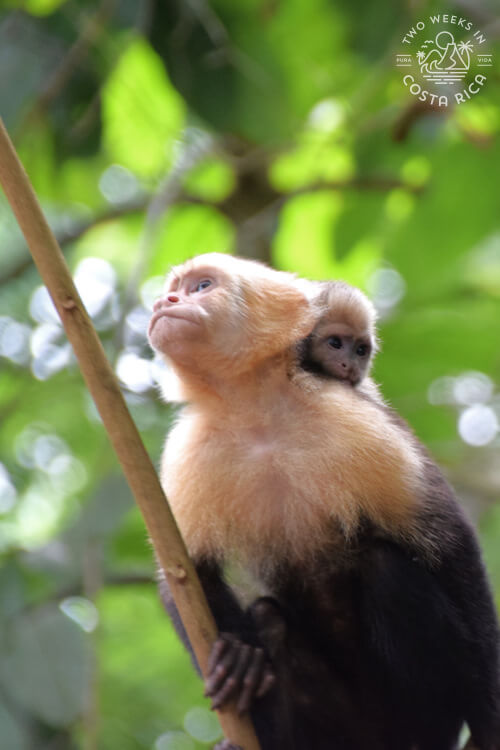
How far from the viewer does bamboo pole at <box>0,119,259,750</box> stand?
69.2 inches

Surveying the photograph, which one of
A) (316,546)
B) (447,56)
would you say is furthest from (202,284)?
(447,56)

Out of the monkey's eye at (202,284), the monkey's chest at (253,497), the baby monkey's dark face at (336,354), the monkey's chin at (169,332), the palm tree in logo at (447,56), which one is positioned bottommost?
the monkey's chest at (253,497)

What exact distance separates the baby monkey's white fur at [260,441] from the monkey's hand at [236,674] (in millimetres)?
282

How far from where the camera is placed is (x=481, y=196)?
3.61 m

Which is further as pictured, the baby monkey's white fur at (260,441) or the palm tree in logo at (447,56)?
the palm tree in logo at (447,56)

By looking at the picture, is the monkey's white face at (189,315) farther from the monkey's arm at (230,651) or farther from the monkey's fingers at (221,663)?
the monkey's fingers at (221,663)

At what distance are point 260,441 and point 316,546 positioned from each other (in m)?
0.29

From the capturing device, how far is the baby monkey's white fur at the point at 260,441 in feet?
7.84

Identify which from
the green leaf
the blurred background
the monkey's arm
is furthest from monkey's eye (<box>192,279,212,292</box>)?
the green leaf

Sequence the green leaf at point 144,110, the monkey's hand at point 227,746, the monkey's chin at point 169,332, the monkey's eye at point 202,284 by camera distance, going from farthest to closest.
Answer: the green leaf at point 144,110, the monkey's eye at point 202,284, the monkey's chin at point 169,332, the monkey's hand at point 227,746

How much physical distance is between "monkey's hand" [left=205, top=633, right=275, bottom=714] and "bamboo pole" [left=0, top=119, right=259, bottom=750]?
0.90 feet

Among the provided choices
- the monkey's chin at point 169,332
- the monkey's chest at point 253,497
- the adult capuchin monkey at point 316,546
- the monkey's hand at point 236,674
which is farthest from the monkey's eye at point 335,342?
the monkey's hand at point 236,674

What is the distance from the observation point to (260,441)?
2.50m

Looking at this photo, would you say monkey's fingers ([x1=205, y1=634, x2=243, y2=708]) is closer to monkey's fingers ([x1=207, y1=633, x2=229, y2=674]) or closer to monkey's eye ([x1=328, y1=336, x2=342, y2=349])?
monkey's fingers ([x1=207, y1=633, x2=229, y2=674])
